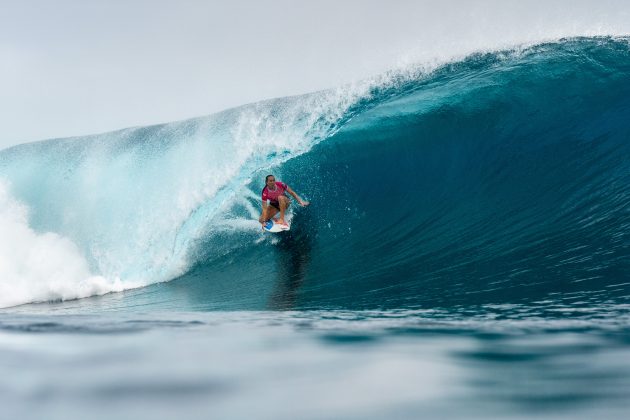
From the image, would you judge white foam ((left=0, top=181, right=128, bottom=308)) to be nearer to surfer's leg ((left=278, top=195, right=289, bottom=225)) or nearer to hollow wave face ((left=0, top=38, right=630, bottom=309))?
hollow wave face ((left=0, top=38, right=630, bottom=309))

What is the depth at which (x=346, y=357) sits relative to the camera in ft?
7.41

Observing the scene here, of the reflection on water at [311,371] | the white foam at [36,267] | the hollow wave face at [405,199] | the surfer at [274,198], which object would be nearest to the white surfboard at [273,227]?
the surfer at [274,198]

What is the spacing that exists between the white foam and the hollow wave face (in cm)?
17

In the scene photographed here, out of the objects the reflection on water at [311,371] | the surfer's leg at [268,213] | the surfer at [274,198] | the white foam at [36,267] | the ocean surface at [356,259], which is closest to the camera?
the reflection on water at [311,371]

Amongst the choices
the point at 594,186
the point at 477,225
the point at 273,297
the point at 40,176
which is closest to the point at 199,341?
the point at 273,297

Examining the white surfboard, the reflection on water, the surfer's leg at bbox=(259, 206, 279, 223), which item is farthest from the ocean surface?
the surfer's leg at bbox=(259, 206, 279, 223)

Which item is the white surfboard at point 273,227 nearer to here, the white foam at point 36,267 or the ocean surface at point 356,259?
the ocean surface at point 356,259

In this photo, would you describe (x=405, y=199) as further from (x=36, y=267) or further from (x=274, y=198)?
(x=36, y=267)

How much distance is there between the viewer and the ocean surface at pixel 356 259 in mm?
1966

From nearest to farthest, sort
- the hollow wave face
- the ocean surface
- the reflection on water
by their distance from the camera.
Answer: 1. the reflection on water
2. the ocean surface
3. the hollow wave face

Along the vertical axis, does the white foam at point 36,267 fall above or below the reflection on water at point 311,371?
above

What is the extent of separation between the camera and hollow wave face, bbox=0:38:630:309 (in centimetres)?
573

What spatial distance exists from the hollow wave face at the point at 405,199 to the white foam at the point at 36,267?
170 mm

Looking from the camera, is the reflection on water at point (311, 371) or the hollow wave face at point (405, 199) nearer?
the reflection on water at point (311, 371)
